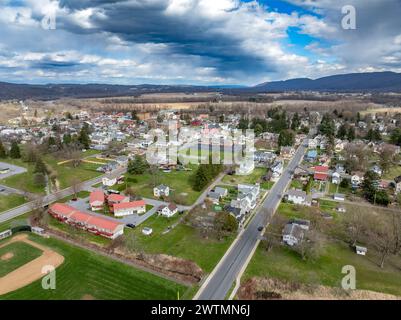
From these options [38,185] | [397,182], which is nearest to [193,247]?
[38,185]

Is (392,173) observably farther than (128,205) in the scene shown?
Yes

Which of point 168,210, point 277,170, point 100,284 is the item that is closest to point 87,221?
point 168,210

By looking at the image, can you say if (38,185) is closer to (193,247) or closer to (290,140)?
(193,247)

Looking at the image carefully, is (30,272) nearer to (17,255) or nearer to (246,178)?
(17,255)

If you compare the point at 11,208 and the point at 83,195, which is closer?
the point at 11,208

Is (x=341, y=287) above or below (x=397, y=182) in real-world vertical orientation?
below
